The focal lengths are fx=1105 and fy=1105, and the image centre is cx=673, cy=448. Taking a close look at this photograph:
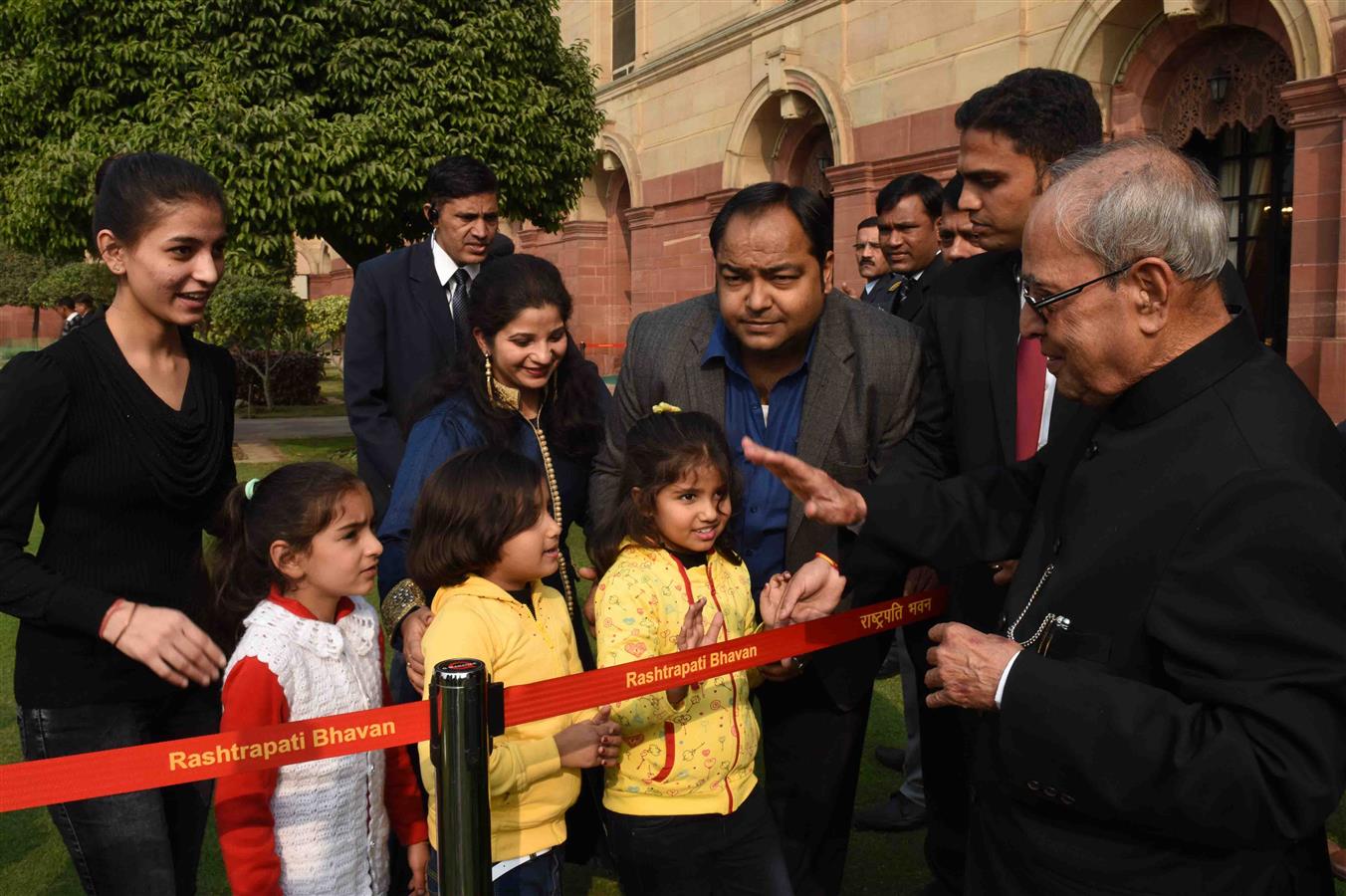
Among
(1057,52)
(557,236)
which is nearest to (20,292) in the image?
(557,236)

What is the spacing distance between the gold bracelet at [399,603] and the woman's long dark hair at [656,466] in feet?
1.74

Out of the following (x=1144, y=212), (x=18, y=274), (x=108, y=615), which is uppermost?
(x=18, y=274)

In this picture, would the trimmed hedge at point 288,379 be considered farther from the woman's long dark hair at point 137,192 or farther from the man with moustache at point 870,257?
the woman's long dark hair at point 137,192

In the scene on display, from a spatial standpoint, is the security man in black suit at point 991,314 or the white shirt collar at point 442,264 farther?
the white shirt collar at point 442,264

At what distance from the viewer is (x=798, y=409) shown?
128 inches

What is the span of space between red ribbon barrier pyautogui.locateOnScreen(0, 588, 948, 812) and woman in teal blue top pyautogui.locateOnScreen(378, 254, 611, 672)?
2.40 feet

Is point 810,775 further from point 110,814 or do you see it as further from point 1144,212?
point 1144,212

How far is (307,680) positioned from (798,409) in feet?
5.04

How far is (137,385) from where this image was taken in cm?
262

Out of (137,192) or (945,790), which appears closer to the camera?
(137,192)

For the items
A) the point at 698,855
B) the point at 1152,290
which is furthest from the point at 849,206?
the point at 1152,290

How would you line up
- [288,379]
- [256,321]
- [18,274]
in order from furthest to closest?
[18,274], [288,379], [256,321]

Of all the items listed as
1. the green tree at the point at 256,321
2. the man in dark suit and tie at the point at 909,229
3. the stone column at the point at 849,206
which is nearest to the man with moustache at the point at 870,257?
the man in dark suit and tie at the point at 909,229

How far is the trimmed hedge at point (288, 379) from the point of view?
23.0m
